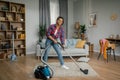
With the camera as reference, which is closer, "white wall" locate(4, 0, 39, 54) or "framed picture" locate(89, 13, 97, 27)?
"white wall" locate(4, 0, 39, 54)

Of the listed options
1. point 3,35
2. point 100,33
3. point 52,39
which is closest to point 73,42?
point 100,33

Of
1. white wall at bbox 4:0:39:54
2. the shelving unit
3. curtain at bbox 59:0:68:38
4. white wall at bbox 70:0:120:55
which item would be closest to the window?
curtain at bbox 59:0:68:38

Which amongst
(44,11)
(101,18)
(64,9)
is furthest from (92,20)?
(44,11)

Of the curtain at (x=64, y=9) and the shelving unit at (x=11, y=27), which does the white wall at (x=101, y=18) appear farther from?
the shelving unit at (x=11, y=27)

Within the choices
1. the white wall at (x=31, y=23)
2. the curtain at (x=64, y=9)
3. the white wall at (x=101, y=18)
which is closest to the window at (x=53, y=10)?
the curtain at (x=64, y=9)

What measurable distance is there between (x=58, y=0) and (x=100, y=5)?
2.21 metres

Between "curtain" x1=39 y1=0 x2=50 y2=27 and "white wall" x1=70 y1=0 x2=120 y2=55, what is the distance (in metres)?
1.92

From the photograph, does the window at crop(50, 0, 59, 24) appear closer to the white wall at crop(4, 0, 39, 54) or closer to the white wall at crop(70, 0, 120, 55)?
the white wall at crop(4, 0, 39, 54)

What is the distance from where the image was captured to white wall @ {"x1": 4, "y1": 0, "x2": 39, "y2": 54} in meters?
6.92

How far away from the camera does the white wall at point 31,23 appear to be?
22.7 feet

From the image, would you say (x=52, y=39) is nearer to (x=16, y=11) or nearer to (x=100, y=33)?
(x=16, y=11)

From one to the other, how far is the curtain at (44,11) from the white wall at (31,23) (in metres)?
0.19

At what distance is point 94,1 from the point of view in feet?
24.7

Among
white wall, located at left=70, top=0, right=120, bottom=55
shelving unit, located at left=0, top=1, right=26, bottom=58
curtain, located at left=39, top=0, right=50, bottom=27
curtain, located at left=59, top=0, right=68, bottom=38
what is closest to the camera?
shelving unit, located at left=0, top=1, right=26, bottom=58
